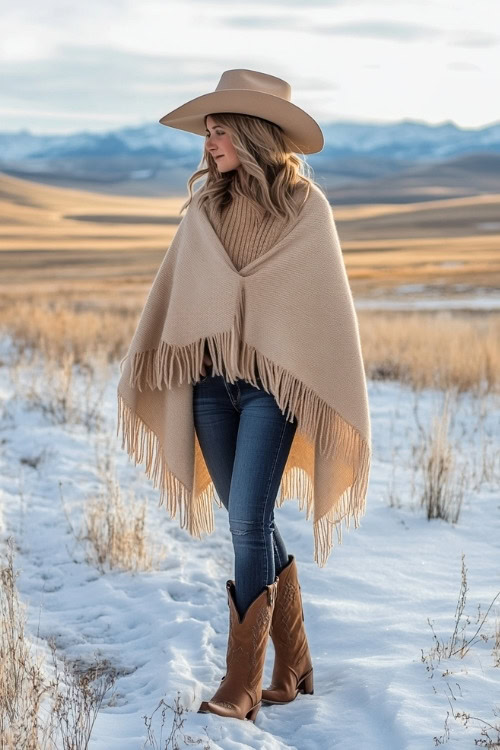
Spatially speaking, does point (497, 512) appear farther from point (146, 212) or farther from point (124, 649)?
point (146, 212)

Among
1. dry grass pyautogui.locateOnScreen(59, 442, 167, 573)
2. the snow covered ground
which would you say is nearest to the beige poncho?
the snow covered ground

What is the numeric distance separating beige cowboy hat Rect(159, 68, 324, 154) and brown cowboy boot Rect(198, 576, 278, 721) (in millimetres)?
1483

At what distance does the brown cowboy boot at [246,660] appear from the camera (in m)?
2.90

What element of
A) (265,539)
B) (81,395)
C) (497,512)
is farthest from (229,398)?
(81,395)

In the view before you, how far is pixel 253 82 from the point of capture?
118 inches

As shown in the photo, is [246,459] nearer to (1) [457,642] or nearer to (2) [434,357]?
(1) [457,642]

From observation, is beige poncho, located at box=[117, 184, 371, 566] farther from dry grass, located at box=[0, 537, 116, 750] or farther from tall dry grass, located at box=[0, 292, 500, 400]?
tall dry grass, located at box=[0, 292, 500, 400]

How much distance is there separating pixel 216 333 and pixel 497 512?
9.88 feet

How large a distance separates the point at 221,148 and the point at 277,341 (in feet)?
2.15

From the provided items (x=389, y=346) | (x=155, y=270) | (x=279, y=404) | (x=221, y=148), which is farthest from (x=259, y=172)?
(x=155, y=270)

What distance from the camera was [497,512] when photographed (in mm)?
5336

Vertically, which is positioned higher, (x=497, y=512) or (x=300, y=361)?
(x=300, y=361)

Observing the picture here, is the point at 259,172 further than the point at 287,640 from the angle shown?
No

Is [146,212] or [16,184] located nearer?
[146,212]
